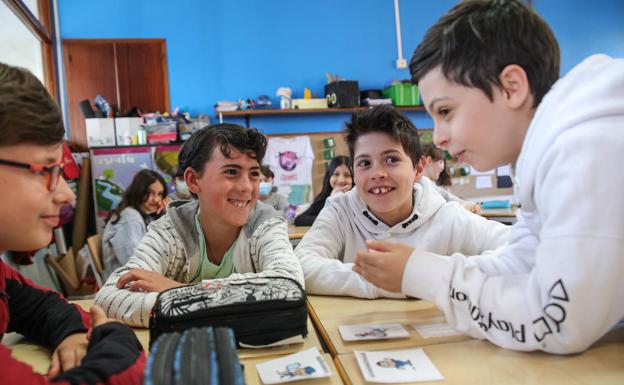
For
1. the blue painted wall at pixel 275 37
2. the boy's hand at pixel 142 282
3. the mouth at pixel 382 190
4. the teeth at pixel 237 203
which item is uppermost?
the blue painted wall at pixel 275 37

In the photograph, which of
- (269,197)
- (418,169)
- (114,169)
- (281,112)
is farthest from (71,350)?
(281,112)

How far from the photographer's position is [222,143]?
143 centimetres

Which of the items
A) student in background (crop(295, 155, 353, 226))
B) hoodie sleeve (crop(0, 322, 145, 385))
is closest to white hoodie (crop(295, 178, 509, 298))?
hoodie sleeve (crop(0, 322, 145, 385))

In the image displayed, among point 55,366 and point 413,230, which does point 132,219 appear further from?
point 55,366

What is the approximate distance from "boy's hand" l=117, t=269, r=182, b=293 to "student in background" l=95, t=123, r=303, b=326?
6.6 inches

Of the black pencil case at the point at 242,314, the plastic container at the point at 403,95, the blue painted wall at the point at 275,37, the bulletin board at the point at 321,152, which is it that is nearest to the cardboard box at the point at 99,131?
the blue painted wall at the point at 275,37

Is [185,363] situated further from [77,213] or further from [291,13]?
[291,13]

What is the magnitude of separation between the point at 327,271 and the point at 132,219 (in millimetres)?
2235

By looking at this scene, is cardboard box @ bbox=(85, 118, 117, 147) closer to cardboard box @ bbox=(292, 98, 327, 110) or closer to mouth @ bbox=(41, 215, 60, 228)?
cardboard box @ bbox=(292, 98, 327, 110)

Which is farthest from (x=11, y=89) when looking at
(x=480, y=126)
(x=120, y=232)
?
(x=120, y=232)

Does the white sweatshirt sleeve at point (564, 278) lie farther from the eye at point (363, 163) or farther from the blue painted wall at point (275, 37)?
the blue painted wall at point (275, 37)

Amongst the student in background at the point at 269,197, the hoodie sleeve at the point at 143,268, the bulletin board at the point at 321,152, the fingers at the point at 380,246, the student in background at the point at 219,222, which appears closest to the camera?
the fingers at the point at 380,246

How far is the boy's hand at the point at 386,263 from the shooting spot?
85cm

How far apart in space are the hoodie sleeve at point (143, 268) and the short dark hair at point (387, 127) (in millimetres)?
730
